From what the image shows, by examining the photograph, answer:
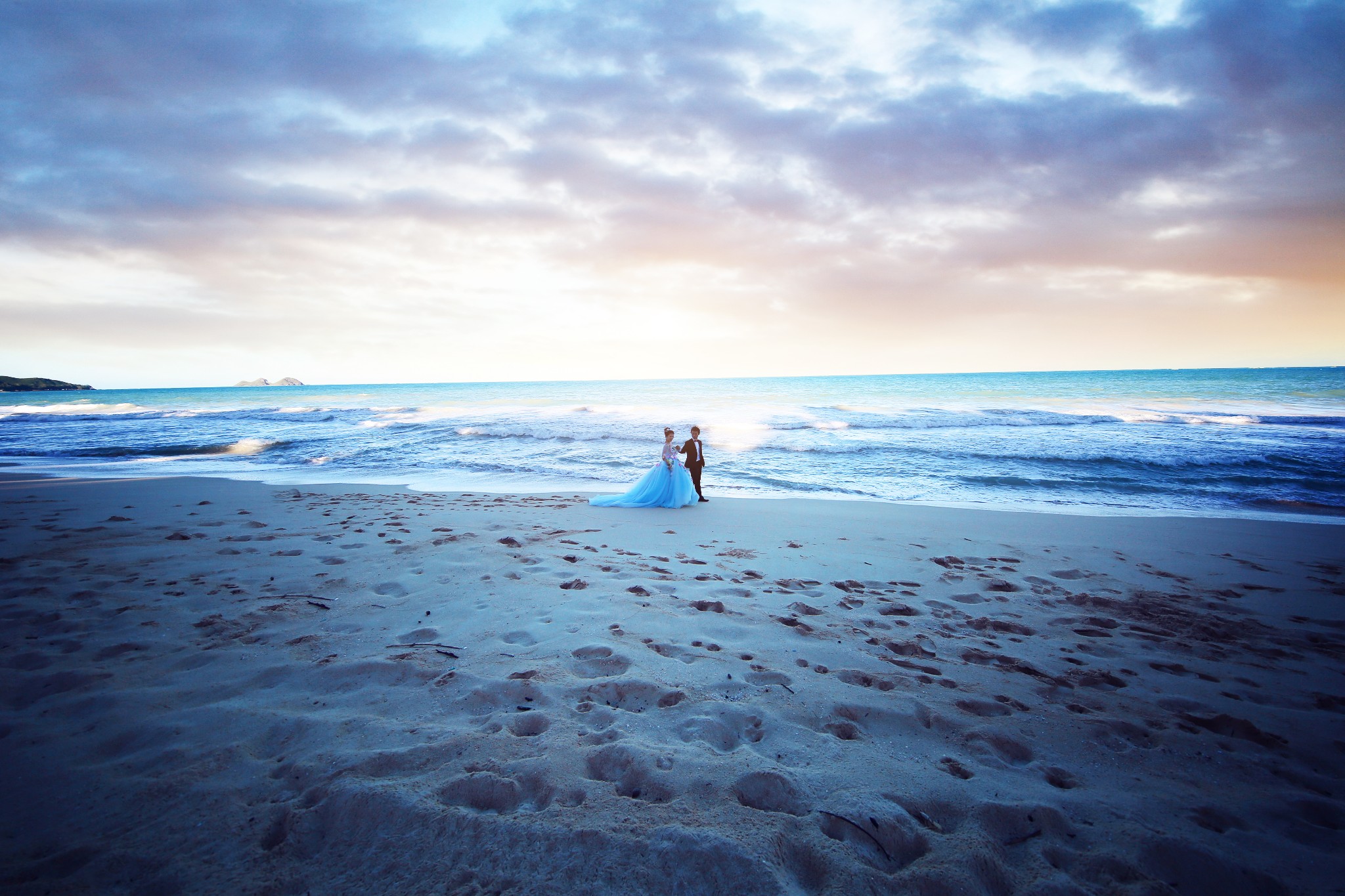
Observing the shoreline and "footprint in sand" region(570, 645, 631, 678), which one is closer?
"footprint in sand" region(570, 645, 631, 678)

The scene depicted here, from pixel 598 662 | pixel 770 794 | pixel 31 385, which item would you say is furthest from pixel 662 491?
pixel 31 385

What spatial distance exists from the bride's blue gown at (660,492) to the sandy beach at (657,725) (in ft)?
13.1

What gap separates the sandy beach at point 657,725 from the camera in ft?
6.95

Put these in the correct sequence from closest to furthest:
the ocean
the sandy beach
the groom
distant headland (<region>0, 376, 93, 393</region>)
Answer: the sandy beach, the groom, the ocean, distant headland (<region>0, 376, 93, 393</region>)

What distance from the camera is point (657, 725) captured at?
117 inches

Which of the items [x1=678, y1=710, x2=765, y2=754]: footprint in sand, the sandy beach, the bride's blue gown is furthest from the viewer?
the bride's blue gown

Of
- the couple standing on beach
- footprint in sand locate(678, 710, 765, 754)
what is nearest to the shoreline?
the couple standing on beach


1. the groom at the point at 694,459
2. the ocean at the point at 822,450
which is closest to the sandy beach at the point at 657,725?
the groom at the point at 694,459

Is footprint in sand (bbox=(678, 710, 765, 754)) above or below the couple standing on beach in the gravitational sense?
below

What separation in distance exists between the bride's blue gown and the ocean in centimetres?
191

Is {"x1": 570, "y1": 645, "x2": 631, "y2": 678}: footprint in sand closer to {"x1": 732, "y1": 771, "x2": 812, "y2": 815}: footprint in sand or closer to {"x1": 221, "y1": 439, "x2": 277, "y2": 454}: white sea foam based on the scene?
{"x1": 732, "y1": 771, "x2": 812, "y2": 815}: footprint in sand

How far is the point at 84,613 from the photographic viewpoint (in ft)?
14.3

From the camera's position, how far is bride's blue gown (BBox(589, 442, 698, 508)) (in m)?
10.2

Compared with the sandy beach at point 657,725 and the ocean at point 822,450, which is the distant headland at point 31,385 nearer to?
the ocean at point 822,450
